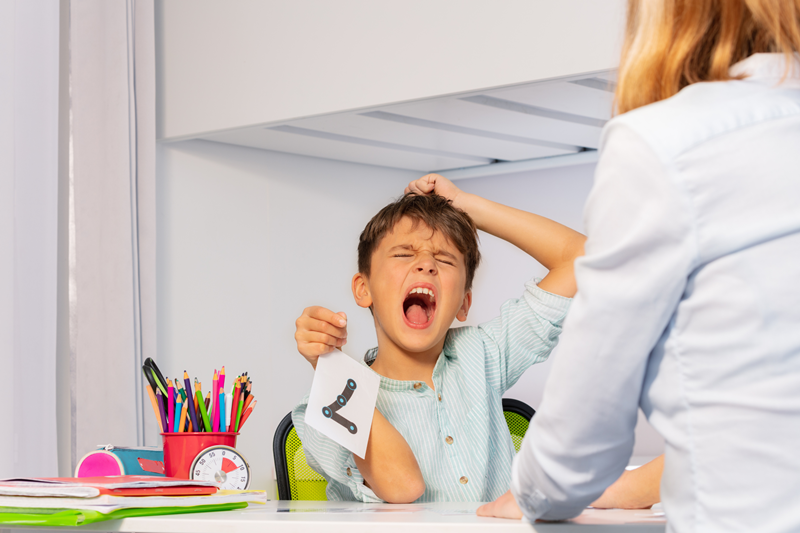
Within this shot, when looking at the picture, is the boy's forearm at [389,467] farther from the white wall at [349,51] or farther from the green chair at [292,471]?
the white wall at [349,51]

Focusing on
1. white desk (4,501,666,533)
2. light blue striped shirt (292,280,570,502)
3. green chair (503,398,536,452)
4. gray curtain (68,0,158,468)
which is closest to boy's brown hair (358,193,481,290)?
light blue striped shirt (292,280,570,502)

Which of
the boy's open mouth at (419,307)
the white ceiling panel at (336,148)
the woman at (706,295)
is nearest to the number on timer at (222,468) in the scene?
the boy's open mouth at (419,307)

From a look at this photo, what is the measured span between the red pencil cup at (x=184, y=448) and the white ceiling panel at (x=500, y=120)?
0.91 metres

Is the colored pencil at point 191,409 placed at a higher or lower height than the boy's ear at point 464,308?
lower

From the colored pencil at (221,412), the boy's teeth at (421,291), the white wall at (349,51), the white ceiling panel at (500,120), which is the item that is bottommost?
the colored pencil at (221,412)

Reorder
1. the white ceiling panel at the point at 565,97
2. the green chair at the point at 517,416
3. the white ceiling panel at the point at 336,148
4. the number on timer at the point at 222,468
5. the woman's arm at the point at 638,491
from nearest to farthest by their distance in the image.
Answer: the woman's arm at the point at 638,491
the number on timer at the point at 222,468
the green chair at the point at 517,416
the white ceiling panel at the point at 565,97
the white ceiling panel at the point at 336,148

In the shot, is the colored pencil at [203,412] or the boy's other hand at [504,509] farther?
the colored pencil at [203,412]

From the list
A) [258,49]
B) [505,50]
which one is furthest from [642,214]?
[258,49]

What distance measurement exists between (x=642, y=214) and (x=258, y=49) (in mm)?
1590

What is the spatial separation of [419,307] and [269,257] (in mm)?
981

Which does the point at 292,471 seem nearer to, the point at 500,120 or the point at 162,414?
the point at 162,414

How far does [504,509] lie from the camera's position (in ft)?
2.13

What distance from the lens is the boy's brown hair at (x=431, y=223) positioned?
1227 millimetres

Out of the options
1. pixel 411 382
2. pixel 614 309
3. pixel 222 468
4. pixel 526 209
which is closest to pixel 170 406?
pixel 222 468
